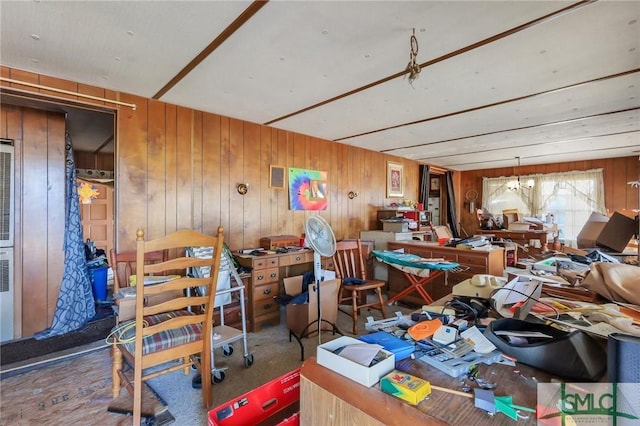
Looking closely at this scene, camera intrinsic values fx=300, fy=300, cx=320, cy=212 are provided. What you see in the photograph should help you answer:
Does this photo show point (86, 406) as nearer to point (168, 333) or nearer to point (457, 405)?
point (168, 333)

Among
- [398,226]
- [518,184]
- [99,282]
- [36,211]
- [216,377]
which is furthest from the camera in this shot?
[518,184]

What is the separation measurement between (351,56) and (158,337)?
7.33 feet

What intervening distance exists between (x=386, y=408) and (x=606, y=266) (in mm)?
1681

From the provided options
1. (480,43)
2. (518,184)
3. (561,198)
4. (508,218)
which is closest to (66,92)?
(480,43)

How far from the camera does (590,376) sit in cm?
82

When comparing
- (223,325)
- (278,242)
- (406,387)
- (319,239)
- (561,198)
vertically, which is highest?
(561,198)

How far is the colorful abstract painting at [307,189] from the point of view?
4.25 meters

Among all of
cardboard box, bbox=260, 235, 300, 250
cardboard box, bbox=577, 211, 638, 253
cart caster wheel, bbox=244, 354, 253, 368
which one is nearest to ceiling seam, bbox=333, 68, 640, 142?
cardboard box, bbox=577, 211, 638, 253

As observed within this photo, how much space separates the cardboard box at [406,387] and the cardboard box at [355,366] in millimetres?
27

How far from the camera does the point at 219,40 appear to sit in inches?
76.4

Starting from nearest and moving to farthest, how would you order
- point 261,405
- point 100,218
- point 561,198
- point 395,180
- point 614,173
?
1. point 261,405
2. point 100,218
3. point 395,180
4. point 614,173
5. point 561,198

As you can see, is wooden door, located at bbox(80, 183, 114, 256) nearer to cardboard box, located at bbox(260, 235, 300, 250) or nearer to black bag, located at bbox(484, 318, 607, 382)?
cardboard box, located at bbox(260, 235, 300, 250)

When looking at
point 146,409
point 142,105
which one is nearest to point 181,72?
point 142,105

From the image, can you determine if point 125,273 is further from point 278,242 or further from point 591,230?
point 591,230
